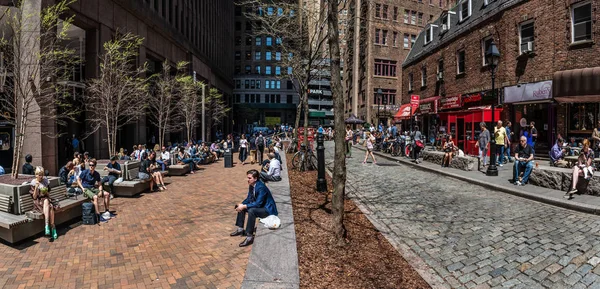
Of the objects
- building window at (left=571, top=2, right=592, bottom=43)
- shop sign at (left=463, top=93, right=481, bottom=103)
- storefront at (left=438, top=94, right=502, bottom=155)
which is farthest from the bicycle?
building window at (left=571, top=2, right=592, bottom=43)

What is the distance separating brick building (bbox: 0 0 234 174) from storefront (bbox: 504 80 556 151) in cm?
2172

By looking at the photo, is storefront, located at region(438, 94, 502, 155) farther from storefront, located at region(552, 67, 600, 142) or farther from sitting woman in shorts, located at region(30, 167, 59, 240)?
sitting woman in shorts, located at region(30, 167, 59, 240)

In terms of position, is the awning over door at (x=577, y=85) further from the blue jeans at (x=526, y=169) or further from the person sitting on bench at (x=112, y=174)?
the person sitting on bench at (x=112, y=174)

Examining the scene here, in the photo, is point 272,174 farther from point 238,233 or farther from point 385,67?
point 385,67

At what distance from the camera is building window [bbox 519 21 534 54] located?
55.8 ft

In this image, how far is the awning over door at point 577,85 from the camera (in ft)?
46.7

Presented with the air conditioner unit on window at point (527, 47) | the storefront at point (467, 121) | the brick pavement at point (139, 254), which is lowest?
the brick pavement at point (139, 254)

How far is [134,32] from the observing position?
2197 cm

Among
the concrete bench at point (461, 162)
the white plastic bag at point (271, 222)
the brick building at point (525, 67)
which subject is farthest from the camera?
the brick building at point (525, 67)

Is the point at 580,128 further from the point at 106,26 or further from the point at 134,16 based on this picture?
the point at 134,16

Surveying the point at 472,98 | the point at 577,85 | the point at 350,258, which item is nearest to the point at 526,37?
the point at 577,85

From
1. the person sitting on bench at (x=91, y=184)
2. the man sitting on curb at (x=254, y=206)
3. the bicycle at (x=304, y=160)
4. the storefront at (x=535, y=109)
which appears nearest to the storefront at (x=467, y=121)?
the storefront at (x=535, y=109)

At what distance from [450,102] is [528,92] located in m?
6.92

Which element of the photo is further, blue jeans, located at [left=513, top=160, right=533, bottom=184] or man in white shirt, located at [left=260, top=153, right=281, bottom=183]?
man in white shirt, located at [left=260, top=153, right=281, bottom=183]
